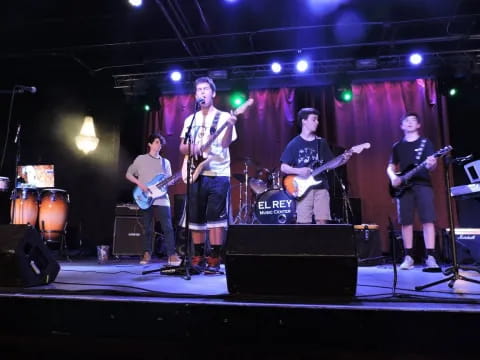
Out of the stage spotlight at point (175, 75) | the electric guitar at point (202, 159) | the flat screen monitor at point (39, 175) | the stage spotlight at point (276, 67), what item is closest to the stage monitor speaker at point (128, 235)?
the flat screen monitor at point (39, 175)

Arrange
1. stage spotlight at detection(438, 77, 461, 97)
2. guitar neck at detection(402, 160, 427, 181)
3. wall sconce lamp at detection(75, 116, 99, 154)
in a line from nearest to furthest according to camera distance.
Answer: guitar neck at detection(402, 160, 427, 181) < stage spotlight at detection(438, 77, 461, 97) < wall sconce lamp at detection(75, 116, 99, 154)

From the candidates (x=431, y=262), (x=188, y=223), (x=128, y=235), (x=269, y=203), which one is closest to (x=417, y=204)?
(x=431, y=262)

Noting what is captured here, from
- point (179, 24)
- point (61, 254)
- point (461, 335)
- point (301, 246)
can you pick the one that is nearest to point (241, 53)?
point (179, 24)

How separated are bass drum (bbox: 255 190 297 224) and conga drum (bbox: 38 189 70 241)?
358cm

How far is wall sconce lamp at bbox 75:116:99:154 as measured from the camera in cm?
853

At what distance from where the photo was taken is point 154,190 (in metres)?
5.89

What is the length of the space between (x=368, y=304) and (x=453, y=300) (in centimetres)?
52

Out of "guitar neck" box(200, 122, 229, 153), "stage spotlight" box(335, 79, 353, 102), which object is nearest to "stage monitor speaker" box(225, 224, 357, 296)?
"guitar neck" box(200, 122, 229, 153)

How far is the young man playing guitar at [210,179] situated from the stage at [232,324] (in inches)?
56.1

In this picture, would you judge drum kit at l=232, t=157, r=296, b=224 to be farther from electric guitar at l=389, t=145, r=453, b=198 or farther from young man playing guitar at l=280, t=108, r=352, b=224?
electric guitar at l=389, t=145, r=453, b=198

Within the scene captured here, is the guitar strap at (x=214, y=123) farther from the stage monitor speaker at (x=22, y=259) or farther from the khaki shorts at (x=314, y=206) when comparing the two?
the stage monitor speaker at (x=22, y=259)

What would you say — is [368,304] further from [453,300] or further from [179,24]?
[179,24]

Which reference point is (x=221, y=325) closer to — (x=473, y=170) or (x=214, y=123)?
(x=214, y=123)

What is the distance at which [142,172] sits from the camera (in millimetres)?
6090
